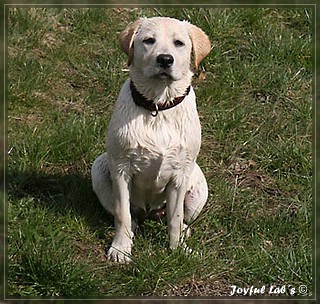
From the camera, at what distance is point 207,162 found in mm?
5188

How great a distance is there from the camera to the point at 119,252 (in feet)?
14.0

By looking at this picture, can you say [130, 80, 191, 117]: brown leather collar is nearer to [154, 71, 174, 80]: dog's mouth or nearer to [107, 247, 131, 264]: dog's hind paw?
[154, 71, 174, 80]: dog's mouth

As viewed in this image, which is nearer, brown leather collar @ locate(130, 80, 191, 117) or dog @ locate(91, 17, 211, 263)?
dog @ locate(91, 17, 211, 263)

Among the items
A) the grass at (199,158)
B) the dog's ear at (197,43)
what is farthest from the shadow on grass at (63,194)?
the dog's ear at (197,43)

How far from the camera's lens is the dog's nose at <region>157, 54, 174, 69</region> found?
3869mm

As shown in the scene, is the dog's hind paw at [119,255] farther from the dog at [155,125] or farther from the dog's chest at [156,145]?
the dog's chest at [156,145]

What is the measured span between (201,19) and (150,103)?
83.4 inches

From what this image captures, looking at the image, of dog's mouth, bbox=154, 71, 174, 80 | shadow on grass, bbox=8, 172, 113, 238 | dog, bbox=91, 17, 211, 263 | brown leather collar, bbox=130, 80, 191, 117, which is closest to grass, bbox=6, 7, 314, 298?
shadow on grass, bbox=8, 172, 113, 238

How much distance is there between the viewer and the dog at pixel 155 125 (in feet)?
13.1

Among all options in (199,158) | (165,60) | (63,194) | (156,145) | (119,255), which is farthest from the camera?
(199,158)

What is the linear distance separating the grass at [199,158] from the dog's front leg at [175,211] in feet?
0.29

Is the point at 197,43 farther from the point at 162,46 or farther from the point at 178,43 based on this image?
the point at 162,46

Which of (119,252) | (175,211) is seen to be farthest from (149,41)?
(119,252)

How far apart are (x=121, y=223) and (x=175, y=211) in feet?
1.01
